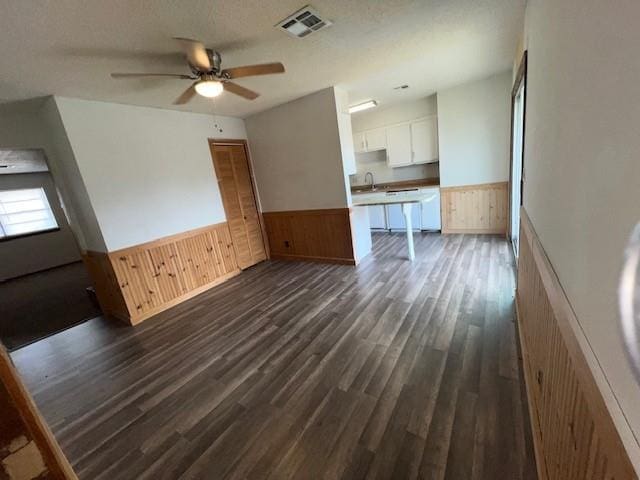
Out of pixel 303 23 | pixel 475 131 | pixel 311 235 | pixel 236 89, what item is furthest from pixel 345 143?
pixel 475 131

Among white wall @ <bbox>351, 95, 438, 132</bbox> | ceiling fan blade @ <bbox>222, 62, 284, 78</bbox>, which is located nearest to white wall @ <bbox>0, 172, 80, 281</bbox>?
ceiling fan blade @ <bbox>222, 62, 284, 78</bbox>

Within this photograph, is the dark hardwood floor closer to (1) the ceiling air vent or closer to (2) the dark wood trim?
(2) the dark wood trim

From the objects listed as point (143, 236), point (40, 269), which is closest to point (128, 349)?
point (143, 236)

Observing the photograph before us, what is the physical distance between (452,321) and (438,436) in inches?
45.8

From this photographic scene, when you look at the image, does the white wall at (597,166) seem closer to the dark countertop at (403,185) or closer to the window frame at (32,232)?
the dark countertop at (403,185)

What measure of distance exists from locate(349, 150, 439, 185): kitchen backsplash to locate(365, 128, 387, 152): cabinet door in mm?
379

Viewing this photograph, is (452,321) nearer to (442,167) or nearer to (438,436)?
(438,436)

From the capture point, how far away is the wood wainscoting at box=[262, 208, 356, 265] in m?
4.11

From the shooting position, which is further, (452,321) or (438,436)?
(452,321)

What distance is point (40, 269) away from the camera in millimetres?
6707

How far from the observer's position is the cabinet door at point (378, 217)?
5.73 meters

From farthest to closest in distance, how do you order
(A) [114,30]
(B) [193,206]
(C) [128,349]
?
(B) [193,206], (C) [128,349], (A) [114,30]

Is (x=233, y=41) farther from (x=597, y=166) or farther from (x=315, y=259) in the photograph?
(x=315, y=259)

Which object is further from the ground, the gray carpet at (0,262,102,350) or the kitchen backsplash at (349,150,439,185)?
the kitchen backsplash at (349,150,439,185)
